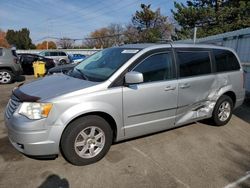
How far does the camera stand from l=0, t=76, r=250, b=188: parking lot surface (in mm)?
3301

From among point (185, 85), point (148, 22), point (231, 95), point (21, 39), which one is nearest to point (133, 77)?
point (185, 85)

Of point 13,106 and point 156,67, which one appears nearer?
point 13,106

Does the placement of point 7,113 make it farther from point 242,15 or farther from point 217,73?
point 242,15

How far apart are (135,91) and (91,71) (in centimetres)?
89

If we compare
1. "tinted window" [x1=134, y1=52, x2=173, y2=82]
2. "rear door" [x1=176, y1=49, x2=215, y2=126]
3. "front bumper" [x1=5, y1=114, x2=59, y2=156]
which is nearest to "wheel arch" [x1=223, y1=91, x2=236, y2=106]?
"rear door" [x1=176, y1=49, x2=215, y2=126]

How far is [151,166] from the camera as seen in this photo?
Answer: 373 centimetres

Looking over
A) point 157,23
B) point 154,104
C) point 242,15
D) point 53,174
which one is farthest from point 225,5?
point 53,174

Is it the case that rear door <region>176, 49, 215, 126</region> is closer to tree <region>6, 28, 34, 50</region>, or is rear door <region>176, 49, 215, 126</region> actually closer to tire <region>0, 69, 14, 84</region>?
tire <region>0, 69, 14, 84</region>

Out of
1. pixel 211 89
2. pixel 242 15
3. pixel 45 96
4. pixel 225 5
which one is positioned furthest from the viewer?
pixel 225 5

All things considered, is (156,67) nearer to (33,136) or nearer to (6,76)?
(33,136)

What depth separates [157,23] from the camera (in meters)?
41.1

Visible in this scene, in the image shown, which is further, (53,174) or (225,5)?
(225,5)

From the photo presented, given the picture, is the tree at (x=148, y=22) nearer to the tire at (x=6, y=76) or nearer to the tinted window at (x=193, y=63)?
the tire at (x=6, y=76)

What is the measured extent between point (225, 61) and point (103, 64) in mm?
2760
